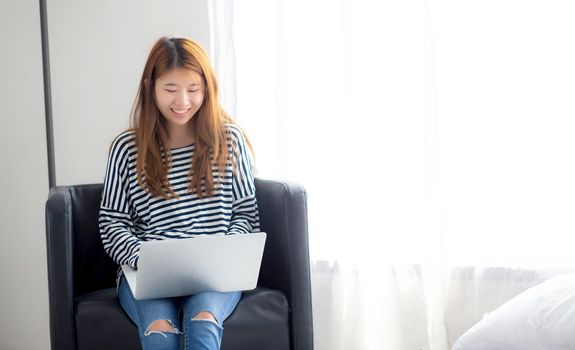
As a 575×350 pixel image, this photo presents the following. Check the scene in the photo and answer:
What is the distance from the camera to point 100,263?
221cm

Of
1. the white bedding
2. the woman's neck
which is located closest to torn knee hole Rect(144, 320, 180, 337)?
the woman's neck

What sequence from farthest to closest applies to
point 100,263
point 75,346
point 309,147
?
point 309,147 → point 100,263 → point 75,346

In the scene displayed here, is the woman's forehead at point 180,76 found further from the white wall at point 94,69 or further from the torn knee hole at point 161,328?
the white wall at point 94,69

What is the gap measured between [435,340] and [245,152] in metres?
0.82

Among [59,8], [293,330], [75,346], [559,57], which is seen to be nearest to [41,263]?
[59,8]

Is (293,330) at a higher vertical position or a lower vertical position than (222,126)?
lower

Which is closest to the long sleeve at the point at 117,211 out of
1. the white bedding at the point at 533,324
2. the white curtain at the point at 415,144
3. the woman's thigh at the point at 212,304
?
Answer: the woman's thigh at the point at 212,304

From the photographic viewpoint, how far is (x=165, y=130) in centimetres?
222

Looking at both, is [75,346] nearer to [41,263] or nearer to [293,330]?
[293,330]

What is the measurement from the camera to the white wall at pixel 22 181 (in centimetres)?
299

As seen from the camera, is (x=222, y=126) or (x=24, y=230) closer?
(x=222, y=126)

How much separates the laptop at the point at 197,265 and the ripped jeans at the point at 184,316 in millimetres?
24

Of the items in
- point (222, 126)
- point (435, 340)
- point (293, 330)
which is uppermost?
point (222, 126)

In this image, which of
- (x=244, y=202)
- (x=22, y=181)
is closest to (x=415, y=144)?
(x=244, y=202)
